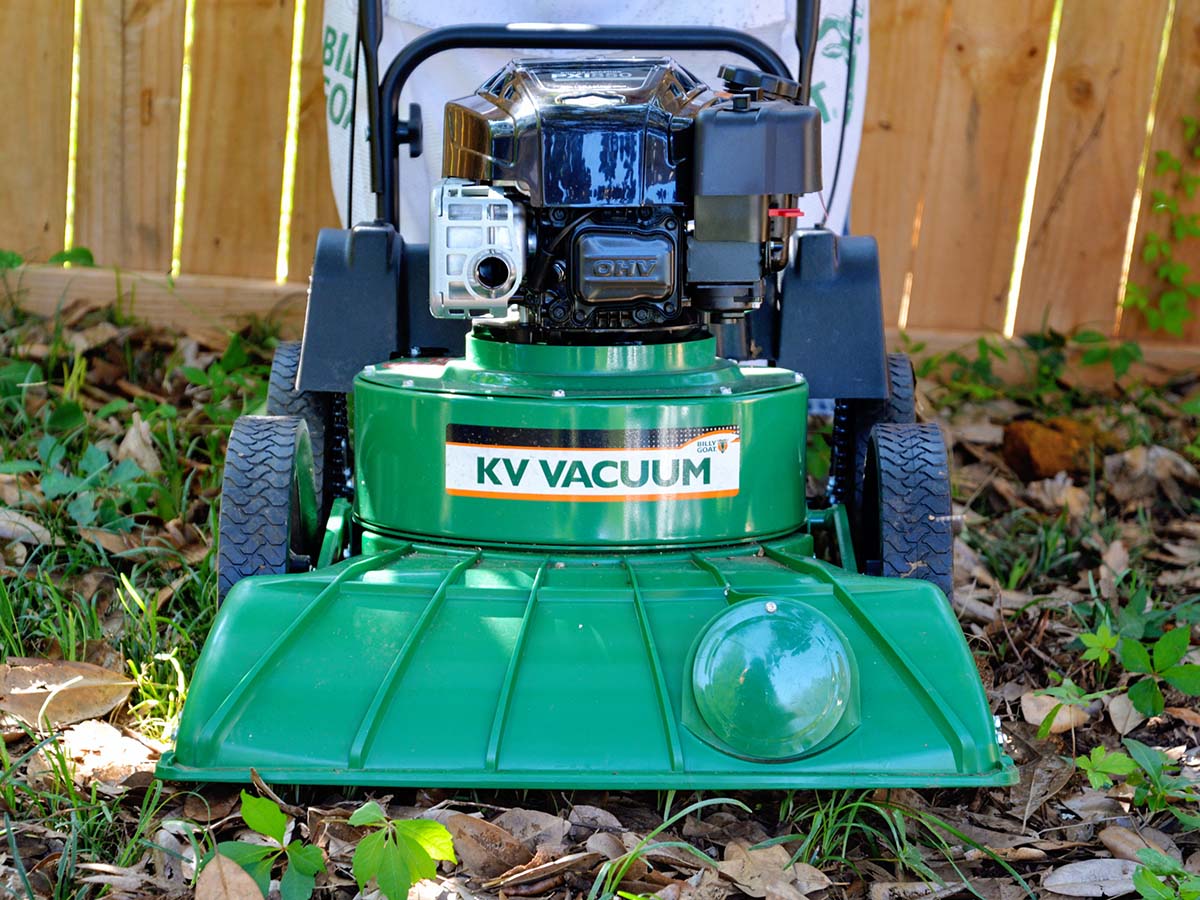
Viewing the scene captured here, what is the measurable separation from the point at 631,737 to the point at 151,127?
278 cm

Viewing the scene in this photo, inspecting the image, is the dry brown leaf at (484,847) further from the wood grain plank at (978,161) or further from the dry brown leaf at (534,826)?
the wood grain plank at (978,161)

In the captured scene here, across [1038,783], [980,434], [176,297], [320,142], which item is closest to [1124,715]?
[1038,783]

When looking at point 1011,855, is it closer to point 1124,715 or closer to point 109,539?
point 1124,715

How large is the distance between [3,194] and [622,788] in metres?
2.99

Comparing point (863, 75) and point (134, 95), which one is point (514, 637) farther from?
point (134, 95)

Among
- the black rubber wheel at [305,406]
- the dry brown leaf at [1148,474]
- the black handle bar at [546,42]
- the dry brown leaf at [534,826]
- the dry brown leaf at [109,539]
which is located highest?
the black handle bar at [546,42]

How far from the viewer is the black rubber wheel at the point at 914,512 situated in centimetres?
222

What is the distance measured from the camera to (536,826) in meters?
1.81

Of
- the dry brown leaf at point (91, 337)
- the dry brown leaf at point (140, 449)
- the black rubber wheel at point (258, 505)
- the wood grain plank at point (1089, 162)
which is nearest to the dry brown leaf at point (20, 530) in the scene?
the dry brown leaf at point (140, 449)

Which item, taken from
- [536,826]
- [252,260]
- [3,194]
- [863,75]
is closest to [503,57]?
[863,75]

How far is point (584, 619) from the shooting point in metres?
1.93

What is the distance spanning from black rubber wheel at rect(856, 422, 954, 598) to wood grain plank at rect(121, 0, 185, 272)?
245 cm

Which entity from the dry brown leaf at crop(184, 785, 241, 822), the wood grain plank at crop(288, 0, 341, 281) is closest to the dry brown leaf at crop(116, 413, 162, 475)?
the wood grain plank at crop(288, 0, 341, 281)

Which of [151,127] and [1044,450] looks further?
[151,127]
